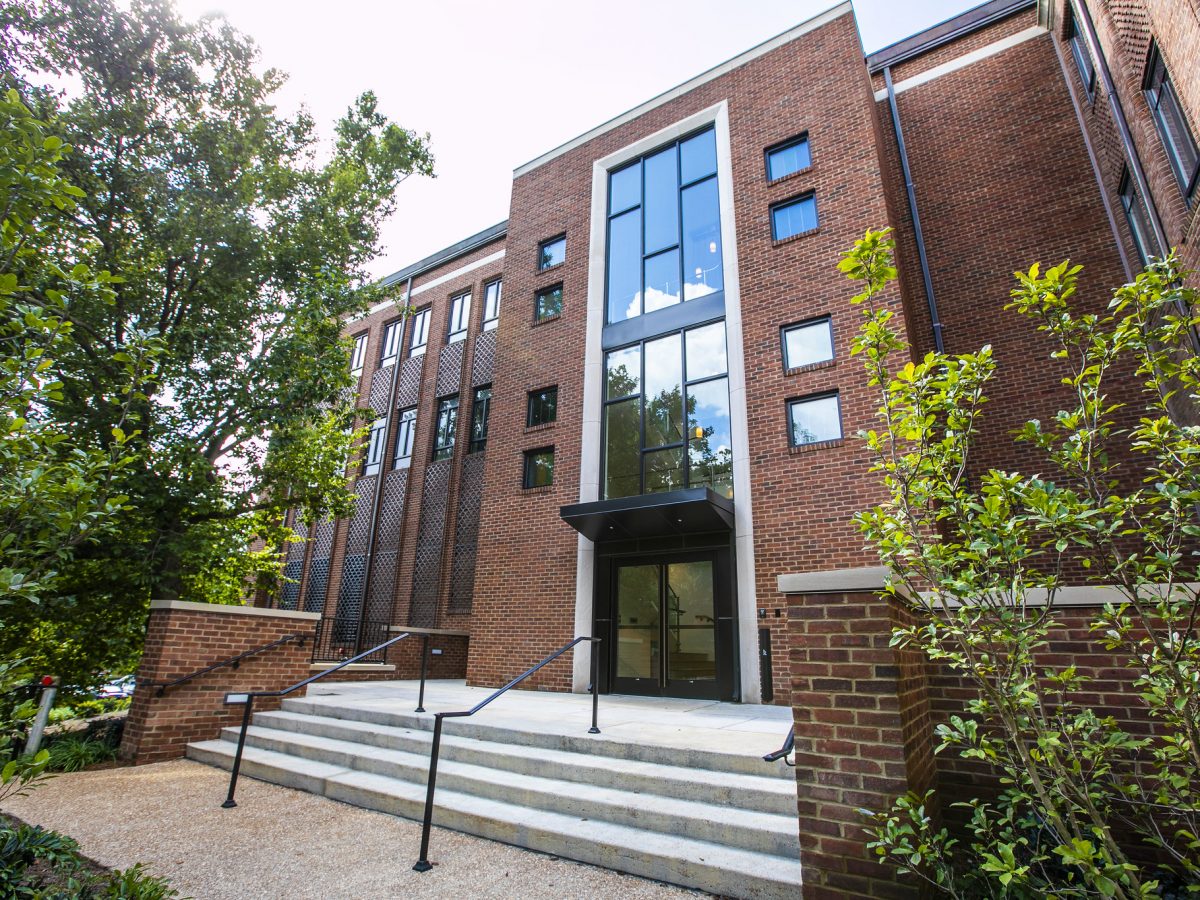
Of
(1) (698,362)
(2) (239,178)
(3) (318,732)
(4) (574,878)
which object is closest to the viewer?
(4) (574,878)

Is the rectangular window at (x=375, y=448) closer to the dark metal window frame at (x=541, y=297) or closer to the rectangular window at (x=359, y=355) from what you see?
the rectangular window at (x=359, y=355)

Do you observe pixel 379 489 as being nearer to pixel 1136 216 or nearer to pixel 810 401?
pixel 810 401

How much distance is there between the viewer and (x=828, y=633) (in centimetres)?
299

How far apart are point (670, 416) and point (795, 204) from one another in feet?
14.5

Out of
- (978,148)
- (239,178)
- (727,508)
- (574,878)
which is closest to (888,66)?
(978,148)

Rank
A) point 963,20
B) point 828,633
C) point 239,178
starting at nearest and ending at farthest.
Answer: point 828,633 → point 239,178 → point 963,20

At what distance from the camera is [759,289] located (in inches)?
396

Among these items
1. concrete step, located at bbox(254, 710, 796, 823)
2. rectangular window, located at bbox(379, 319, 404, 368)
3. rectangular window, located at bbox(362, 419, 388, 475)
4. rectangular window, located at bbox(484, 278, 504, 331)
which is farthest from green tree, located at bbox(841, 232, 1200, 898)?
rectangular window, located at bbox(379, 319, 404, 368)

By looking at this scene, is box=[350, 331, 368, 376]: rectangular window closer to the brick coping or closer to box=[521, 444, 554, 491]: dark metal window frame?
box=[521, 444, 554, 491]: dark metal window frame

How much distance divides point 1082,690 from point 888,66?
13.3m

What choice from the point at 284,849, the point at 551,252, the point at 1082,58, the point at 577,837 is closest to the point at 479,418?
the point at 551,252

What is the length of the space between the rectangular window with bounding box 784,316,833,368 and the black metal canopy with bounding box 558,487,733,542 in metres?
2.59

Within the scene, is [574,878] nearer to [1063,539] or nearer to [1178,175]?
[1063,539]

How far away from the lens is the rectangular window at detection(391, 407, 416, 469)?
1673 cm
